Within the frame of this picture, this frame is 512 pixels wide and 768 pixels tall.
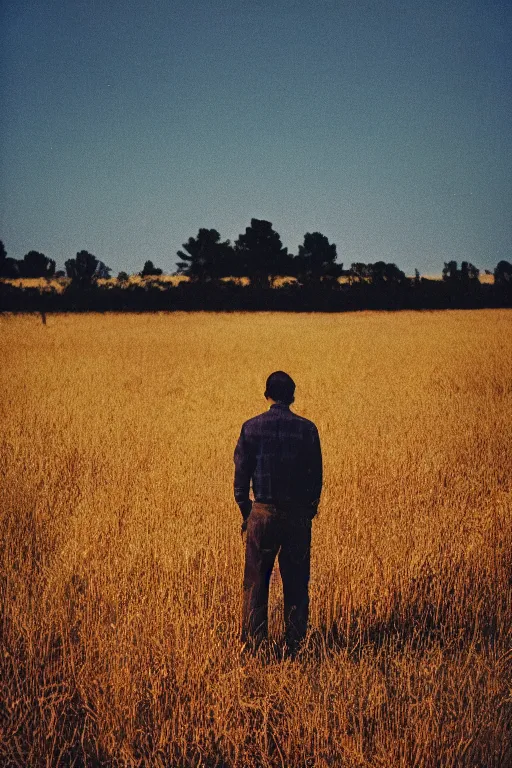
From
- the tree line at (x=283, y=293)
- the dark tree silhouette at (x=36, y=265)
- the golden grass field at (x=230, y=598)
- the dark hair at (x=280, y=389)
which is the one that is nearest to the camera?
the golden grass field at (x=230, y=598)

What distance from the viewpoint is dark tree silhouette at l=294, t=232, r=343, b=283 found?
5970 cm

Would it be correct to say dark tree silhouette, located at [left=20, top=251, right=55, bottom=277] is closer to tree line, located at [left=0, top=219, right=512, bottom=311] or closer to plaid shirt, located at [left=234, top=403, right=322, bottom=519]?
tree line, located at [left=0, top=219, right=512, bottom=311]

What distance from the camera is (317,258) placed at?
64.1 m

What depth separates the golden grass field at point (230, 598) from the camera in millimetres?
2408

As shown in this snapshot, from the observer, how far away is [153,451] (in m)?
7.30

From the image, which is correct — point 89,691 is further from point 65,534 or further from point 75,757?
point 65,534

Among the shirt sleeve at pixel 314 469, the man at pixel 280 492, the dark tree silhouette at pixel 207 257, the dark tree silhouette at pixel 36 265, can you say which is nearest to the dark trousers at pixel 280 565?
the man at pixel 280 492

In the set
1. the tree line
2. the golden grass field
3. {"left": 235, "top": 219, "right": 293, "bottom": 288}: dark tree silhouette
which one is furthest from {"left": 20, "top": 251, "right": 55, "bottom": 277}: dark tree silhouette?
the golden grass field

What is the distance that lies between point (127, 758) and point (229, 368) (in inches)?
521

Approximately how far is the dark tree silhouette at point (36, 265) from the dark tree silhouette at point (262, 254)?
1212 inches

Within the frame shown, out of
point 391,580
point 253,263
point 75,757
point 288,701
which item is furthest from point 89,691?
point 253,263

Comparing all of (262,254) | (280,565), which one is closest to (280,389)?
(280,565)

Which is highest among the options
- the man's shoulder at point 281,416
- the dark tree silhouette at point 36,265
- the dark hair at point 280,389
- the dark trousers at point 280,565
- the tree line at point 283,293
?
the dark tree silhouette at point 36,265

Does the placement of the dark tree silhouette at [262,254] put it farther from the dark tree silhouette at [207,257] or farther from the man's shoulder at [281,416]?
the man's shoulder at [281,416]
